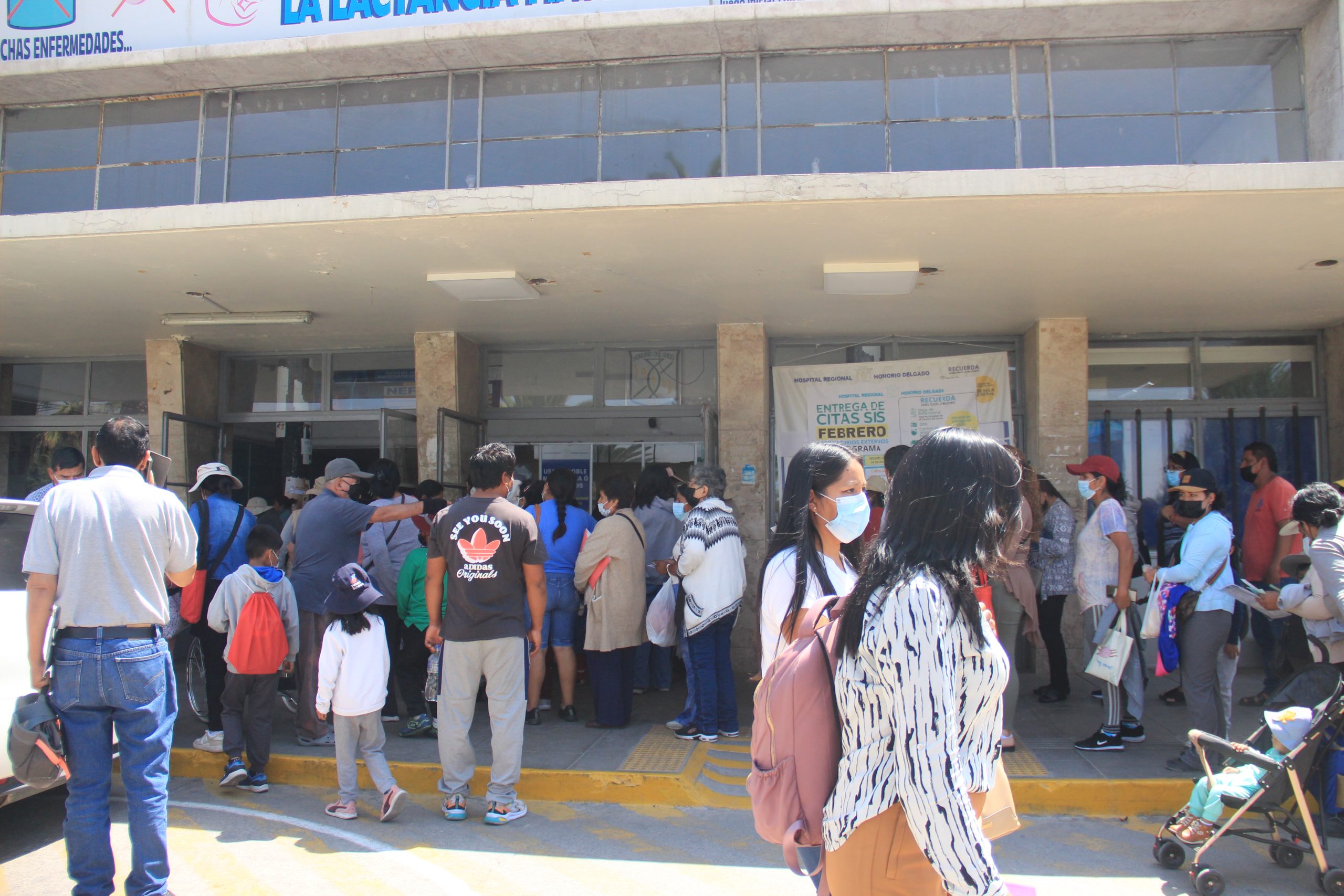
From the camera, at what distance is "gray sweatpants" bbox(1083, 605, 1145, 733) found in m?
5.86

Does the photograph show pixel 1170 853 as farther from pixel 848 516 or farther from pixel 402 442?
pixel 402 442

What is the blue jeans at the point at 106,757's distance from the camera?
11.3ft

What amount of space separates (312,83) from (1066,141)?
642 cm

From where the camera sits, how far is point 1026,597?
6.07 metres

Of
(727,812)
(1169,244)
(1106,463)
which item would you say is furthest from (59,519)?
(1169,244)

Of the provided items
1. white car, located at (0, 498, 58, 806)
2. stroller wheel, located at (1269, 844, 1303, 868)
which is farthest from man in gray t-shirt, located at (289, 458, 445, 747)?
stroller wheel, located at (1269, 844, 1303, 868)

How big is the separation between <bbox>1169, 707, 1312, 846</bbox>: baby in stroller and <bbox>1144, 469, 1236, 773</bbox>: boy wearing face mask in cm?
103

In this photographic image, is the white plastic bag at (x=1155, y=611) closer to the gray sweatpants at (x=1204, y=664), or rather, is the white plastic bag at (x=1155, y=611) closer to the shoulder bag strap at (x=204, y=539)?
the gray sweatpants at (x=1204, y=664)

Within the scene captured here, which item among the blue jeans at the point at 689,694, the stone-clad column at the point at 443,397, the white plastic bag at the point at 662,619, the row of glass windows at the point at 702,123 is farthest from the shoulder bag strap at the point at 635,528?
the stone-clad column at the point at 443,397

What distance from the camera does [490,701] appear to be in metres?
4.84

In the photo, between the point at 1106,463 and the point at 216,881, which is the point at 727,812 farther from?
the point at 1106,463

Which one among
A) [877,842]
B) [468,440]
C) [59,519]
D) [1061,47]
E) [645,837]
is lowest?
[645,837]

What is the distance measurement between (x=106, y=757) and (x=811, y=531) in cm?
284

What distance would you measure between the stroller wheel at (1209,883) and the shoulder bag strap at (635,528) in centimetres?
384
